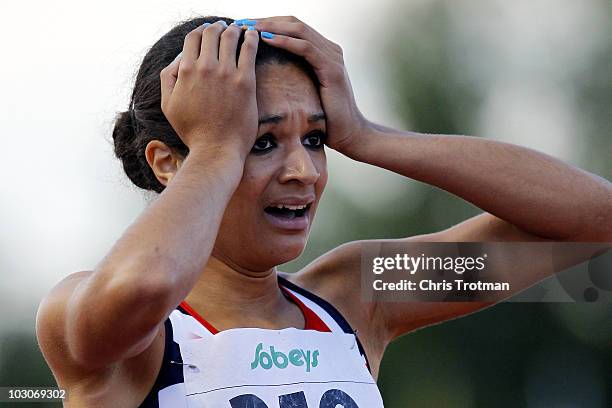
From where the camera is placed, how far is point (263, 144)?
293 cm

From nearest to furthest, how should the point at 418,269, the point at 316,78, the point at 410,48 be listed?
the point at 316,78
the point at 418,269
the point at 410,48

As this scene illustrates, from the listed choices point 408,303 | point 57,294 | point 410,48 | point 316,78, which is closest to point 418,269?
point 408,303

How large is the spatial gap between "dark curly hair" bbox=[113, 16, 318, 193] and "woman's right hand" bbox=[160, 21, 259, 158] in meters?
0.25

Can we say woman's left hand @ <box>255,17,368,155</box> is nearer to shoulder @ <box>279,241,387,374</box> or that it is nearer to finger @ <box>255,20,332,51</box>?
finger @ <box>255,20,332,51</box>

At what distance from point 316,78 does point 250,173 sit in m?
0.35

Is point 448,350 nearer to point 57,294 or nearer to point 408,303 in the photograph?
point 408,303

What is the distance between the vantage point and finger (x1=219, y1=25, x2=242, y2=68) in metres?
2.74

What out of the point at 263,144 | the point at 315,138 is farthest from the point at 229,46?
A: the point at 315,138

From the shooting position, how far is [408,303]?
→ 345cm

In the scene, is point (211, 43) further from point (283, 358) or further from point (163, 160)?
point (283, 358)

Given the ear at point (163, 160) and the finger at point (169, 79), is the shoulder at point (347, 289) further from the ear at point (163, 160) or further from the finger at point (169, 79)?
the finger at point (169, 79)

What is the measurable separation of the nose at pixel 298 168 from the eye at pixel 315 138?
4.4 inches

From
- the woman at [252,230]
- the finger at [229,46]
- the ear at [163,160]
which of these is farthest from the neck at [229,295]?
the finger at [229,46]

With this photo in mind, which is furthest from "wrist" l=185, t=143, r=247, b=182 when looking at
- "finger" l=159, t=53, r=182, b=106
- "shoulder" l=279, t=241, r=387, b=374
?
"shoulder" l=279, t=241, r=387, b=374
